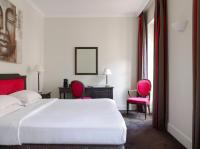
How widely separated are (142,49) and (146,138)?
2667 millimetres

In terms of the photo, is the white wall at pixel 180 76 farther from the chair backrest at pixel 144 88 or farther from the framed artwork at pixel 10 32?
the framed artwork at pixel 10 32

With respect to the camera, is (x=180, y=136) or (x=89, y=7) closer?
(x=180, y=136)

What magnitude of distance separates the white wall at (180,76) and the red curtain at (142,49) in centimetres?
164

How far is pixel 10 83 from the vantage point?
3.21m

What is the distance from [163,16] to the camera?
11.3 ft

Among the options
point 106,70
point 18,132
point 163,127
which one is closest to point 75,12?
point 106,70

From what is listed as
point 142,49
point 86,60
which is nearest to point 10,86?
point 86,60

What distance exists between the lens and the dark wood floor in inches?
107

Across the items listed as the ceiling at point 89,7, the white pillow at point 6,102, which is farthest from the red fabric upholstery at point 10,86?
the ceiling at point 89,7

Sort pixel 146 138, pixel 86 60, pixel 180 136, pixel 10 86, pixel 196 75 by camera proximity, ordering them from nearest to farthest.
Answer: pixel 196 75 < pixel 180 136 < pixel 146 138 < pixel 10 86 < pixel 86 60

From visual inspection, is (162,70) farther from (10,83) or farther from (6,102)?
(10,83)

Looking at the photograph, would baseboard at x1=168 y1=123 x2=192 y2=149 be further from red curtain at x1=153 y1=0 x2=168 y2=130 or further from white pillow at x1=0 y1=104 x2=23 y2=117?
white pillow at x1=0 y1=104 x2=23 y2=117

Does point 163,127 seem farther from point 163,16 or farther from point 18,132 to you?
point 18,132

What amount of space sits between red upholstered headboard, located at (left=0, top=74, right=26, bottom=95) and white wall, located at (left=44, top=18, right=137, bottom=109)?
1.74 meters
